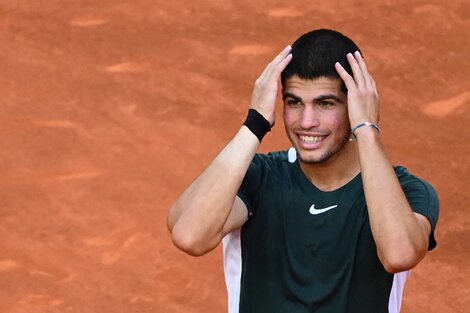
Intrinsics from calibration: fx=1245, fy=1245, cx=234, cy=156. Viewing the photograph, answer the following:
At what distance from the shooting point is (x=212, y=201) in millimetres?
5215

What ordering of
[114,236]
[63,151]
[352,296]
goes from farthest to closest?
[63,151] → [114,236] → [352,296]

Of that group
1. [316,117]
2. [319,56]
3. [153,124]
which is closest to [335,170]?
[316,117]

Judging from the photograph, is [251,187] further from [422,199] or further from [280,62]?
[422,199]

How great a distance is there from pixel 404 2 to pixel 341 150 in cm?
673

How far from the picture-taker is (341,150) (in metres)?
5.41

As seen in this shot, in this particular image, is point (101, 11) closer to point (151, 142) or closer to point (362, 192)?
point (151, 142)

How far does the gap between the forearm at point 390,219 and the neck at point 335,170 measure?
23 cm

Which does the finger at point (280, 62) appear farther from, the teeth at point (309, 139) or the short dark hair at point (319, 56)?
the teeth at point (309, 139)

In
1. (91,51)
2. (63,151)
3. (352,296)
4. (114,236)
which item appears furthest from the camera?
(91,51)

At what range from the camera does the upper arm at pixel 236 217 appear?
5.31m

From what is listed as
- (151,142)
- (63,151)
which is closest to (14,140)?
(63,151)

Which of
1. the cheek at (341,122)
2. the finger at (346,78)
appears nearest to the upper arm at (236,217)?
the cheek at (341,122)

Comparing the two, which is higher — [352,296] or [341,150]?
[341,150]

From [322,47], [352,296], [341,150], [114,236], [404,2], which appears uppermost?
[322,47]
